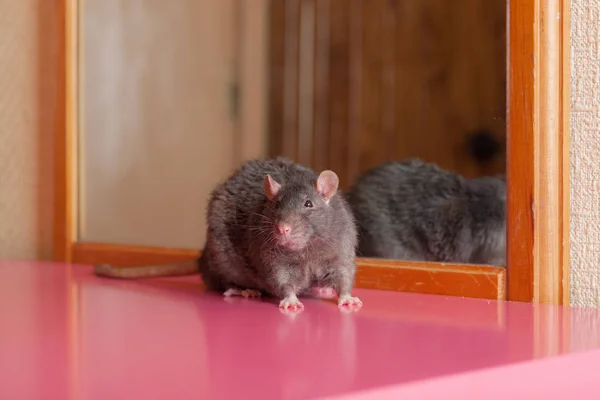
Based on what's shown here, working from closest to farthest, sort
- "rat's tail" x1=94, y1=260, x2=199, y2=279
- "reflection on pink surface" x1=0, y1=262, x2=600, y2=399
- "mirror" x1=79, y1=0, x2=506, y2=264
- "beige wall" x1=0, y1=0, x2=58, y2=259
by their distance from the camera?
"reflection on pink surface" x1=0, y1=262, x2=600, y2=399 → "rat's tail" x1=94, y1=260, x2=199, y2=279 → "beige wall" x1=0, y1=0, x2=58, y2=259 → "mirror" x1=79, y1=0, x2=506, y2=264

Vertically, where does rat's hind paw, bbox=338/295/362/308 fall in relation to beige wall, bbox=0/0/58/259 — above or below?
below

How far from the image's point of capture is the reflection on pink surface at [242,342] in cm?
86

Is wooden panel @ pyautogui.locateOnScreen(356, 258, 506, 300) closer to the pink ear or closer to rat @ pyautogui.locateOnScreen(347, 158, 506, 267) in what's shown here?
rat @ pyautogui.locateOnScreen(347, 158, 506, 267)

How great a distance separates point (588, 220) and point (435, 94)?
2.43 metres

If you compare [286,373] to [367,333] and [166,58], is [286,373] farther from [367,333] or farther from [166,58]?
[166,58]

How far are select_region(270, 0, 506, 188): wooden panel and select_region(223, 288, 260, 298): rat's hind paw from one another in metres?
2.10

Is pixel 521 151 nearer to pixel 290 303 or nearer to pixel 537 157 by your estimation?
pixel 537 157

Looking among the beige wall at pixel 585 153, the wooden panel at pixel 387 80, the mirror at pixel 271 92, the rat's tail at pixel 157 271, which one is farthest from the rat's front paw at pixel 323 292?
the wooden panel at pixel 387 80

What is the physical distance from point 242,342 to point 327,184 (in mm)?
525

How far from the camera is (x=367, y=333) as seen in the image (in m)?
1.21

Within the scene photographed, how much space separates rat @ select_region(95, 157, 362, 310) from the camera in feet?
4.98

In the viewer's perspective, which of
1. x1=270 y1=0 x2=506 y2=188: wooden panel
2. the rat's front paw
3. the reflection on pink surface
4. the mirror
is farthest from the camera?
x1=270 y1=0 x2=506 y2=188: wooden panel

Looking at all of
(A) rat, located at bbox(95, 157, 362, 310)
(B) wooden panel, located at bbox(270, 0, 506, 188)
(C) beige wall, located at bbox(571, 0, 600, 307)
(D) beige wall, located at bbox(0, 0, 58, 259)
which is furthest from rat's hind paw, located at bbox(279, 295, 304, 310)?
(B) wooden panel, located at bbox(270, 0, 506, 188)

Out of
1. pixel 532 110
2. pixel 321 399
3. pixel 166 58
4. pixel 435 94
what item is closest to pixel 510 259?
pixel 532 110
